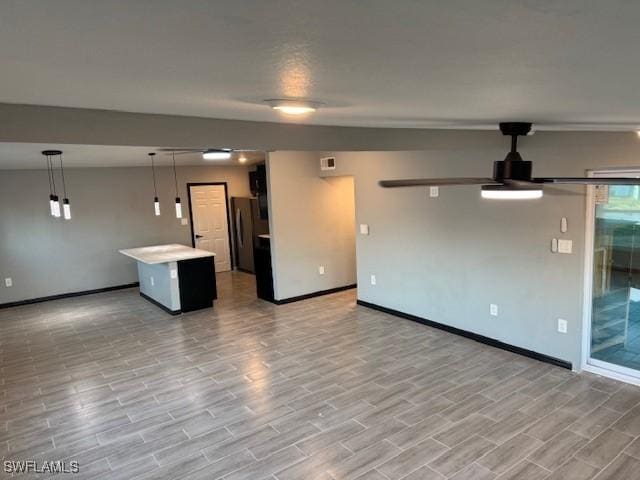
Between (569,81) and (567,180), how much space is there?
1111mm

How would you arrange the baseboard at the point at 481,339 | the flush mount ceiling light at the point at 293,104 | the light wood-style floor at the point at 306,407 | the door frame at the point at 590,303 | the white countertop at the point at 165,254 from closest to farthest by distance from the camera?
1. the flush mount ceiling light at the point at 293,104
2. the light wood-style floor at the point at 306,407
3. the door frame at the point at 590,303
4. the baseboard at the point at 481,339
5. the white countertop at the point at 165,254

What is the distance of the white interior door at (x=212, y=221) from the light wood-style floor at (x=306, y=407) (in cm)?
366

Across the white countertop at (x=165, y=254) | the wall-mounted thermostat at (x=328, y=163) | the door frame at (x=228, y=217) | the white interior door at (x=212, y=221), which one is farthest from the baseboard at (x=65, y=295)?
the wall-mounted thermostat at (x=328, y=163)

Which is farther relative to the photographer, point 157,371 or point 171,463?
point 157,371

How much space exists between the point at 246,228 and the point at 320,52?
8466mm

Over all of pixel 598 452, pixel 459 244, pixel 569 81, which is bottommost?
pixel 598 452

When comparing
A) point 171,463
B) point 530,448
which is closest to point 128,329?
point 171,463

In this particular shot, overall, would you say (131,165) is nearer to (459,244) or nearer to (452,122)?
(459,244)

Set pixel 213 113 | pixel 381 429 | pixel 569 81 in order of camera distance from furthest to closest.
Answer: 1. pixel 381 429
2. pixel 213 113
3. pixel 569 81

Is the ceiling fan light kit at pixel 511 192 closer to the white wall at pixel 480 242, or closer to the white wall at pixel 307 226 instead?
the white wall at pixel 480 242

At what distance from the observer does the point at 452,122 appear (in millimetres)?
2627

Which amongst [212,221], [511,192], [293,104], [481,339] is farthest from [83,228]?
[511,192]

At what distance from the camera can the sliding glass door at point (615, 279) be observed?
3967 mm

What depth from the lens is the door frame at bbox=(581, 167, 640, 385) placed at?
3963 millimetres
